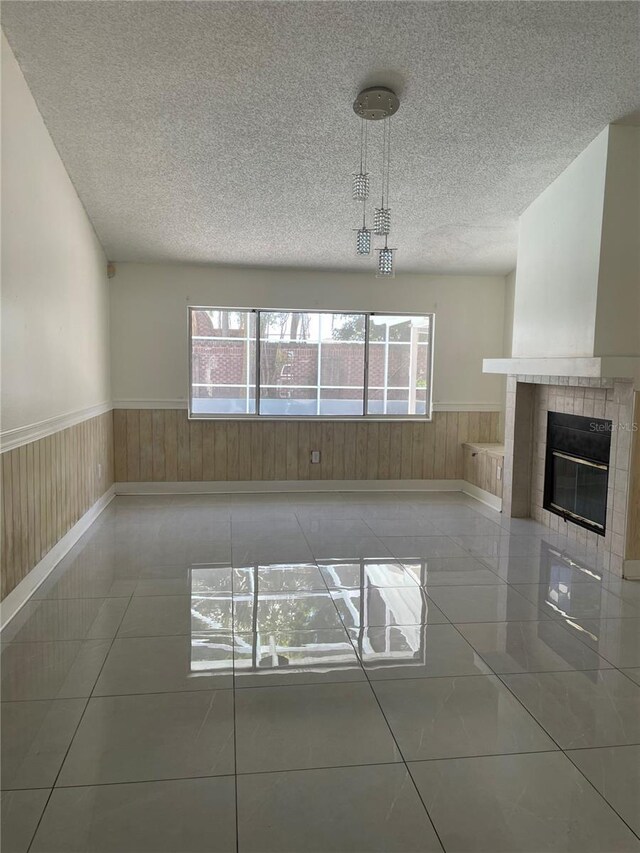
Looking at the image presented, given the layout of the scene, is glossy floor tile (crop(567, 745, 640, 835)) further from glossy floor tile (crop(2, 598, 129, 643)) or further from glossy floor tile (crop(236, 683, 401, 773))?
glossy floor tile (crop(2, 598, 129, 643))

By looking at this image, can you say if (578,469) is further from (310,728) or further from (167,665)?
(167,665)

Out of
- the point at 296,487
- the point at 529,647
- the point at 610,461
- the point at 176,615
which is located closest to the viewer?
the point at 529,647

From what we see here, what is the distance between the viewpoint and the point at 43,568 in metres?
3.71

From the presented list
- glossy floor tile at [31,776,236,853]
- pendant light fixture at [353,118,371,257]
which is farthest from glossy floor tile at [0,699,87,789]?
pendant light fixture at [353,118,371,257]

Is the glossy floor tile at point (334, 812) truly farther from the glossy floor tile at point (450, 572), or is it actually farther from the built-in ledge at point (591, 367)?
the built-in ledge at point (591, 367)

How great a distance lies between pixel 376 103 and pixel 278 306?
3100 mm

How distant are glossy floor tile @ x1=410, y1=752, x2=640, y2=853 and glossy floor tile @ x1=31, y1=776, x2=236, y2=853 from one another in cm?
63

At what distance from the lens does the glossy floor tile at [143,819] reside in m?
1.64

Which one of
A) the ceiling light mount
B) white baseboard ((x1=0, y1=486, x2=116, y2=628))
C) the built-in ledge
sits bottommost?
white baseboard ((x1=0, y1=486, x2=116, y2=628))

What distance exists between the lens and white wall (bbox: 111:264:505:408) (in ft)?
20.4

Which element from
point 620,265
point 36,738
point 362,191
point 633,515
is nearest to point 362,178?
point 362,191

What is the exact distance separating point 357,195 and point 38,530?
278 centimetres

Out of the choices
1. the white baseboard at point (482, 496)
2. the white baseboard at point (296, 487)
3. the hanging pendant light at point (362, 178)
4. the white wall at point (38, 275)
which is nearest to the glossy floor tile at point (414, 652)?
the white wall at point (38, 275)

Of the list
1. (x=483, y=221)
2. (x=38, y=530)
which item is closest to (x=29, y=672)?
(x=38, y=530)
